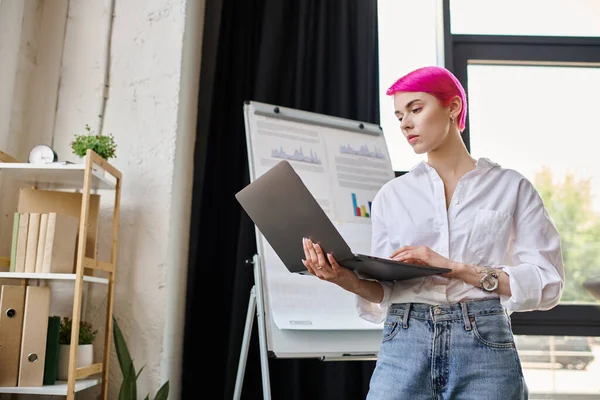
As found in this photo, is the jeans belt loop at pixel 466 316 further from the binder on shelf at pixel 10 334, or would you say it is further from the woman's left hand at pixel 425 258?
the binder on shelf at pixel 10 334

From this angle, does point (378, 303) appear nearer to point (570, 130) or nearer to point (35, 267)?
point (35, 267)

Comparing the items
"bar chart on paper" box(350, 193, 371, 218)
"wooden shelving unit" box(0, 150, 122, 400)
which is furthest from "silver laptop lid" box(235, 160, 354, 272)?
"bar chart on paper" box(350, 193, 371, 218)

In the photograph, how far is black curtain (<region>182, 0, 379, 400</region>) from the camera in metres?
2.62

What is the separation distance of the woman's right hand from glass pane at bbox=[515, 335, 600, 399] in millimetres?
1830

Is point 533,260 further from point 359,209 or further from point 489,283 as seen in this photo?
point 359,209

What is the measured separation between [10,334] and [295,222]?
1.16 meters

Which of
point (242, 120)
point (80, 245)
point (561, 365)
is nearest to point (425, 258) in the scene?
point (80, 245)

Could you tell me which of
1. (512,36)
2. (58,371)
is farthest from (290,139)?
(512,36)

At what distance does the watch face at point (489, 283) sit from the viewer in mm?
1113

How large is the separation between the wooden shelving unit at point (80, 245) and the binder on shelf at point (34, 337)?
4 centimetres

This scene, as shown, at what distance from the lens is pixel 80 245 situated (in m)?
1.91

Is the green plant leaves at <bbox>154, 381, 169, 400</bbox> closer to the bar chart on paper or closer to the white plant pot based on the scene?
the white plant pot

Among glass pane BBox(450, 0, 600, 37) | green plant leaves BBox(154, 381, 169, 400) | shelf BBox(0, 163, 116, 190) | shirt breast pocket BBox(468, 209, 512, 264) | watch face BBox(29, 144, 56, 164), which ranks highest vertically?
glass pane BBox(450, 0, 600, 37)

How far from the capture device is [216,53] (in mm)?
2875
